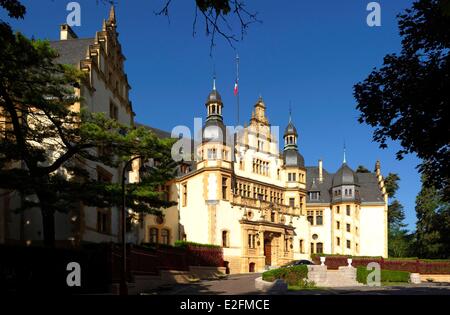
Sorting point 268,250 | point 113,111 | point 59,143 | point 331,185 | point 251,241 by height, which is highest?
point 113,111

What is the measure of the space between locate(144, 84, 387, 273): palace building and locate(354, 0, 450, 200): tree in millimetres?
33385

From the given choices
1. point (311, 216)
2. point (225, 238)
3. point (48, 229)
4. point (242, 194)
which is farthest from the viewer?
point (311, 216)

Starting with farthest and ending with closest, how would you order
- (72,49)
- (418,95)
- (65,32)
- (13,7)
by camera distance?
1. (65,32)
2. (72,49)
3. (418,95)
4. (13,7)

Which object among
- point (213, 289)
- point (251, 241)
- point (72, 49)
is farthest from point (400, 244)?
point (72, 49)

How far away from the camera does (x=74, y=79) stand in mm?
21938

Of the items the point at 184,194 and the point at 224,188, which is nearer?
the point at 224,188

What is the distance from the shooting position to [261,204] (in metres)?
58.6

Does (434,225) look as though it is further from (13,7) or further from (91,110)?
(13,7)

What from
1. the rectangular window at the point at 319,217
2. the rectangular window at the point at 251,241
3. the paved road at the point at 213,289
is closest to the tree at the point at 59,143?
the paved road at the point at 213,289

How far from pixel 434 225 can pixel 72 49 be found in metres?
48.7

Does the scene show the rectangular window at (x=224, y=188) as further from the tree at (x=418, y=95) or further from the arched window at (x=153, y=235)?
the tree at (x=418, y=95)

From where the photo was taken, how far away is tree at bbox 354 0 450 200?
1742 cm
